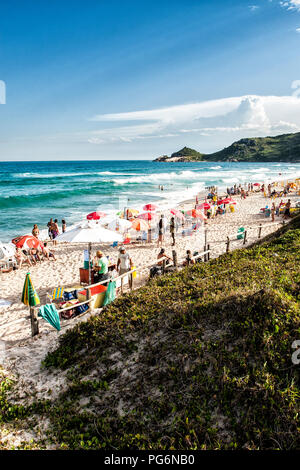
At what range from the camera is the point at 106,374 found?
4535 mm

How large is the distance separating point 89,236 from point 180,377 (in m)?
6.24

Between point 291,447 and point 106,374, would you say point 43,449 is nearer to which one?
point 106,374

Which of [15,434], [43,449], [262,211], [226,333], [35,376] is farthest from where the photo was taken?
[262,211]

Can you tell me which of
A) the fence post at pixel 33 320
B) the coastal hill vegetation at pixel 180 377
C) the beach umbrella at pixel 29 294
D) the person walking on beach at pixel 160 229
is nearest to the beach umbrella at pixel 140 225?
the person walking on beach at pixel 160 229

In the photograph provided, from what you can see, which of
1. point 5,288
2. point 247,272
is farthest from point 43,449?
point 5,288

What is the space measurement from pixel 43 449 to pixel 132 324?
2336 millimetres

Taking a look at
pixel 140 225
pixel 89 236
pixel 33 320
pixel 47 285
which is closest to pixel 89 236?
pixel 89 236

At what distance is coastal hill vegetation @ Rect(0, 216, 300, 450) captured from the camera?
11.0 feet

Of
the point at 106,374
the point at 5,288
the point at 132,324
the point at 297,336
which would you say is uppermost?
the point at 297,336

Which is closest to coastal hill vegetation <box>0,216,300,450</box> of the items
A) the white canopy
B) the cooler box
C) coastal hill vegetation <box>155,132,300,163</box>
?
the cooler box

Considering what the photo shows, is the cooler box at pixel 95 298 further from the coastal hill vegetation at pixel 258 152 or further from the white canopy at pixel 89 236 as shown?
the coastal hill vegetation at pixel 258 152

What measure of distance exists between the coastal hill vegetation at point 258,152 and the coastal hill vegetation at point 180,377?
13517 centimetres

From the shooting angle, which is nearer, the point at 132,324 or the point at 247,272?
the point at 132,324

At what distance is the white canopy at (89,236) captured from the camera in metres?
9.28
